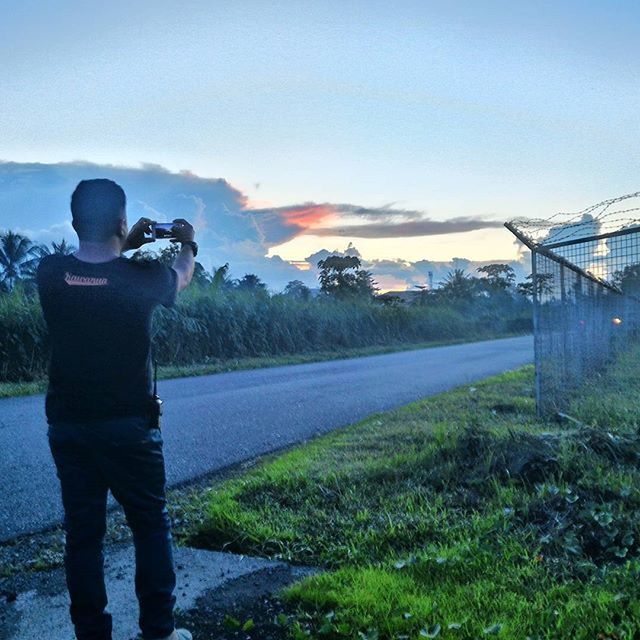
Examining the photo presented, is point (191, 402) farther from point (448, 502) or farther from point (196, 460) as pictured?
point (448, 502)

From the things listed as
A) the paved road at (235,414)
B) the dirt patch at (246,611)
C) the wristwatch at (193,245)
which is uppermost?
the wristwatch at (193,245)

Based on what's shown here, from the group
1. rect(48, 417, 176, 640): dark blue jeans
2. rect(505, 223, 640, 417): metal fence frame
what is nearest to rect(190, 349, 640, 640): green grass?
rect(48, 417, 176, 640): dark blue jeans

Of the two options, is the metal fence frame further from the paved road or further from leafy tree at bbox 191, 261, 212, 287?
leafy tree at bbox 191, 261, 212, 287

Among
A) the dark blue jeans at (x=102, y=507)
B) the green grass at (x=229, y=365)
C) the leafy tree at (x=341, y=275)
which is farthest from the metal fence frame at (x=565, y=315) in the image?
the leafy tree at (x=341, y=275)

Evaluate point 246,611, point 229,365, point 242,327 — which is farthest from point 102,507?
point 242,327

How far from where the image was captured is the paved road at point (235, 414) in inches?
235

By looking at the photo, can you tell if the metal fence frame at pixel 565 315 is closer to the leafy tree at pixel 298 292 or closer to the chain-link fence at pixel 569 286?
the chain-link fence at pixel 569 286

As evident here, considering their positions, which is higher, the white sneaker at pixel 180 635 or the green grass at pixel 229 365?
the green grass at pixel 229 365

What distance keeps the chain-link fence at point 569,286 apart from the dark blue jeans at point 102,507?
5.33m

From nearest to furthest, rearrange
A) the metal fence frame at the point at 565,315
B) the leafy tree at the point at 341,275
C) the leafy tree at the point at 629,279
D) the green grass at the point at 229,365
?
the metal fence frame at the point at 565,315 → the leafy tree at the point at 629,279 → the green grass at the point at 229,365 → the leafy tree at the point at 341,275

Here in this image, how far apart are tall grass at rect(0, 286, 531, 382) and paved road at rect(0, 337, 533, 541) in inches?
98.5

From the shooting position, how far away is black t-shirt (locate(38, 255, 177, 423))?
298cm

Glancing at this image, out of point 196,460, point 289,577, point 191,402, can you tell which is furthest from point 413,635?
point 191,402

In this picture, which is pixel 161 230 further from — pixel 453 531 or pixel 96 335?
pixel 453 531
